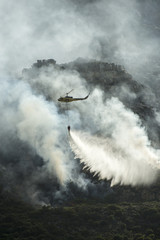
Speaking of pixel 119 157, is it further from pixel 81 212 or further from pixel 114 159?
pixel 81 212

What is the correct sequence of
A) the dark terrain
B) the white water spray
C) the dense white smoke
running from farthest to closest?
1. the dense white smoke
2. the white water spray
3. the dark terrain

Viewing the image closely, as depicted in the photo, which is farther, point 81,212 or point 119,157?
point 119,157

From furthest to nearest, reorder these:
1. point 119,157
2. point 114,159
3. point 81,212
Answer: point 119,157 < point 114,159 < point 81,212

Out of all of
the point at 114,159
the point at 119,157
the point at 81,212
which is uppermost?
the point at 119,157

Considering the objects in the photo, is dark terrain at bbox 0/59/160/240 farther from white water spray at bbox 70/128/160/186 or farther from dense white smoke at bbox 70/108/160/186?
dense white smoke at bbox 70/108/160/186

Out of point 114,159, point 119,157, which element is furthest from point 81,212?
point 119,157

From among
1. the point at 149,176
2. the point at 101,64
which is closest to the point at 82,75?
the point at 101,64

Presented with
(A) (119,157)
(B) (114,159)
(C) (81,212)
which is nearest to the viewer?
(C) (81,212)

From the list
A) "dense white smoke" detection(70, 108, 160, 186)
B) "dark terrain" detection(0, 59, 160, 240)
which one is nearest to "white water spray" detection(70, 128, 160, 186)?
"dense white smoke" detection(70, 108, 160, 186)

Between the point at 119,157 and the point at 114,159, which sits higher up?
the point at 119,157

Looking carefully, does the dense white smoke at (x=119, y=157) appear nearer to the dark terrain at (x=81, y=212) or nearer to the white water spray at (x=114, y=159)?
the white water spray at (x=114, y=159)

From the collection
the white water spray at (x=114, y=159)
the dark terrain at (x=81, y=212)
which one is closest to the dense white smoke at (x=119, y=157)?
the white water spray at (x=114, y=159)
